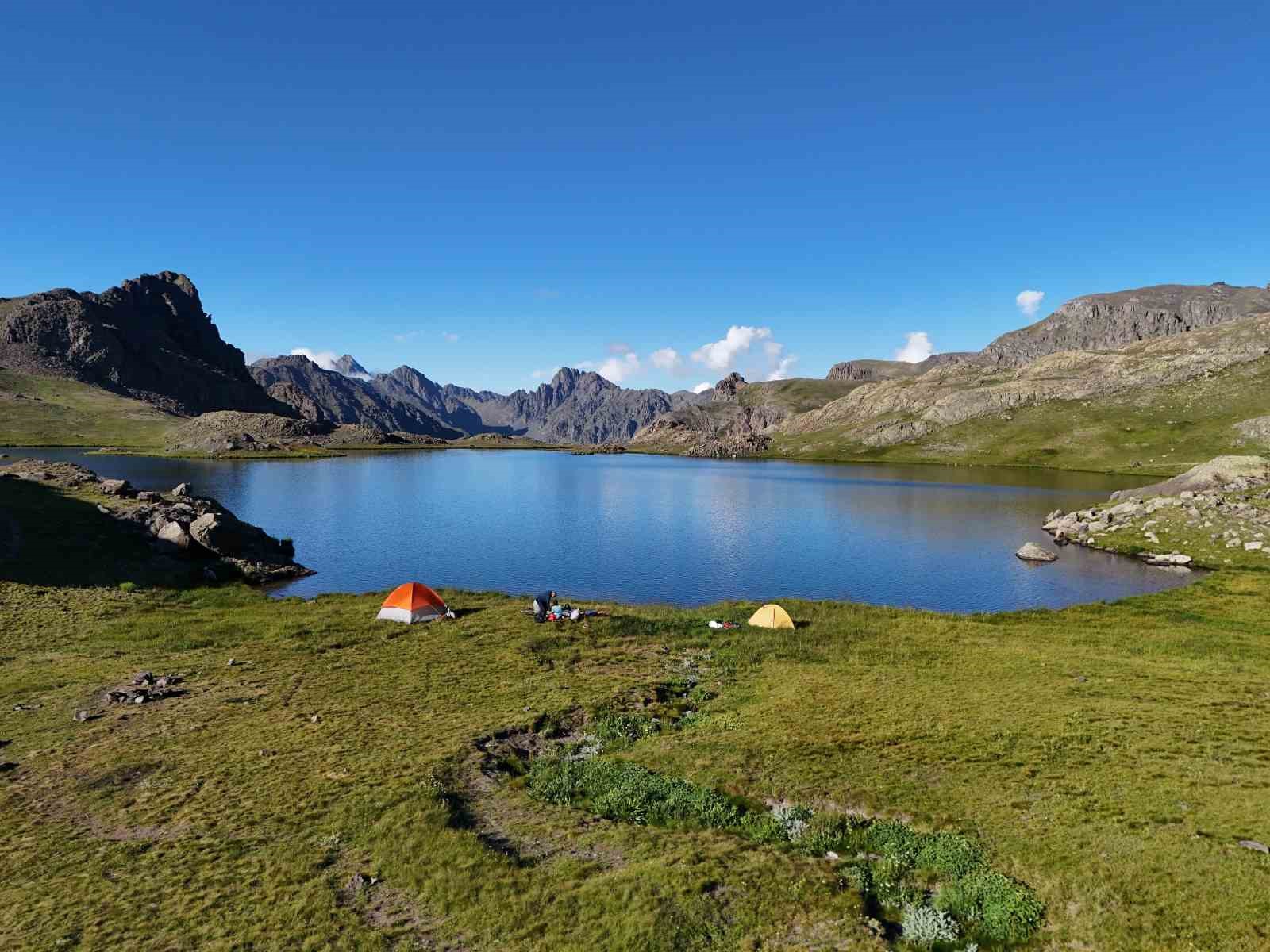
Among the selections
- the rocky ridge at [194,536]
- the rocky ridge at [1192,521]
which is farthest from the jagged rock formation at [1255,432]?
the rocky ridge at [194,536]

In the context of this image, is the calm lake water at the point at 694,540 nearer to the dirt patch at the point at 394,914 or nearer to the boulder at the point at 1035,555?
the boulder at the point at 1035,555

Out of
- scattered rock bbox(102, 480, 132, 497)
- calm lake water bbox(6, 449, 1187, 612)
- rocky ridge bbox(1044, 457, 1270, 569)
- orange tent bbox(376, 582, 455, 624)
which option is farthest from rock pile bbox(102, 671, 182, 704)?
rocky ridge bbox(1044, 457, 1270, 569)

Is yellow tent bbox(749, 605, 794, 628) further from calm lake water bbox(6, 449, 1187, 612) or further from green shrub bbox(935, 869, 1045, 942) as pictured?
green shrub bbox(935, 869, 1045, 942)

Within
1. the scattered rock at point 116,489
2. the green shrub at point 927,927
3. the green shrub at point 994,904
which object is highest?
the scattered rock at point 116,489

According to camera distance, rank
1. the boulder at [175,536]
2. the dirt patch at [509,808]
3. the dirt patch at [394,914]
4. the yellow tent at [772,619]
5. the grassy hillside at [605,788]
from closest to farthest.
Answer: the dirt patch at [394,914]
the grassy hillside at [605,788]
the dirt patch at [509,808]
the yellow tent at [772,619]
the boulder at [175,536]

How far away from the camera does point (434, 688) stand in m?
30.2

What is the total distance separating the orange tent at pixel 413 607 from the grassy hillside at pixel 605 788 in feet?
12.7

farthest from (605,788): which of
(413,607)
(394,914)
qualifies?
(413,607)

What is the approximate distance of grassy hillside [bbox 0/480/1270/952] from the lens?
47.3 ft

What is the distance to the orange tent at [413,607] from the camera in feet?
138

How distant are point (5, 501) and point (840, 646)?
73128 millimetres

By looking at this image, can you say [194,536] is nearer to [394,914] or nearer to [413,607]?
[413,607]

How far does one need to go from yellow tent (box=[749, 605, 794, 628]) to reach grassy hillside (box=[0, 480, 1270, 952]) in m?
3.04

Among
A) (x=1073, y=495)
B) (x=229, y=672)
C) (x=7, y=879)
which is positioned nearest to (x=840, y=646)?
(x=229, y=672)
